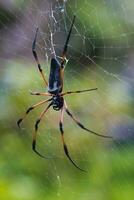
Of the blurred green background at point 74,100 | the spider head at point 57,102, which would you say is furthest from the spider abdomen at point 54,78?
the blurred green background at point 74,100

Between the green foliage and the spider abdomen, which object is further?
the green foliage

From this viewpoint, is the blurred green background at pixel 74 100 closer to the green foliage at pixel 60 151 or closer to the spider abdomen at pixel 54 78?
the green foliage at pixel 60 151

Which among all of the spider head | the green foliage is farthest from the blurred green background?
the spider head

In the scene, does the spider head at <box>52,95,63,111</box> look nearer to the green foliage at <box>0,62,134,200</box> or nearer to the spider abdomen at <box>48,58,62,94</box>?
the spider abdomen at <box>48,58,62,94</box>

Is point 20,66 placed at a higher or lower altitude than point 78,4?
lower

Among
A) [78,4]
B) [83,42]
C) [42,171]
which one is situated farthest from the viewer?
[83,42]

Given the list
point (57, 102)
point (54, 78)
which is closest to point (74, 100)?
point (57, 102)

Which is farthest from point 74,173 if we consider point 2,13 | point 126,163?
point 2,13

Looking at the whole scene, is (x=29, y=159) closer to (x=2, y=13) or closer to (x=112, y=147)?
(x=112, y=147)
